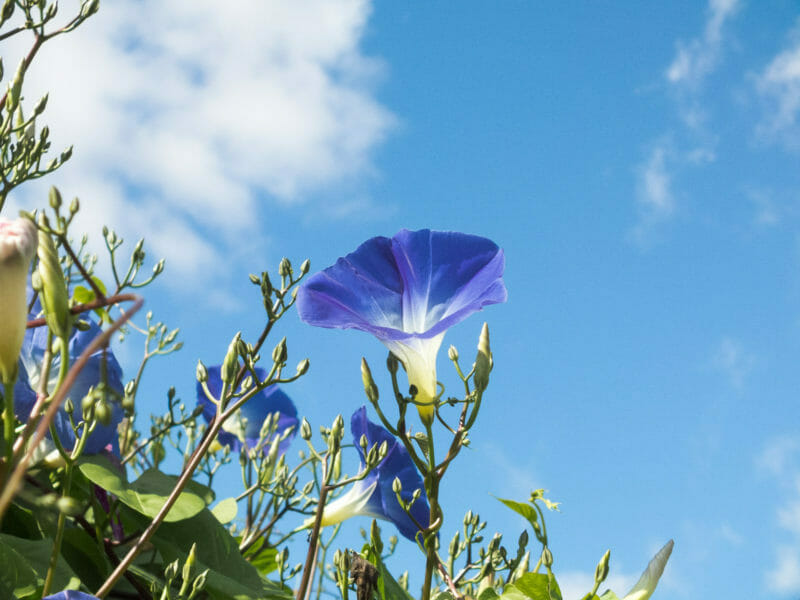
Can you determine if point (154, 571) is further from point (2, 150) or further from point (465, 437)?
point (2, 150)

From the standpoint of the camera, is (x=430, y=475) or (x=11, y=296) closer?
(x=11, y=296)

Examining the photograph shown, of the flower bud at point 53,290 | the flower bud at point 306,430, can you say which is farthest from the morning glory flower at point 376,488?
the flower bud at point 53,290

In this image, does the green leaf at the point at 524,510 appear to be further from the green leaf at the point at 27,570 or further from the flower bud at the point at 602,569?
the green leaf at the point at 27,570

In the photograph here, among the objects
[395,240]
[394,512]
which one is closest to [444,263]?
[395,240]

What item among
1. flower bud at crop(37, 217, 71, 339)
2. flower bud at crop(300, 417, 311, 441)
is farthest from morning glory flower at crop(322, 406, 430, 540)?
flower bud at crop(37, 217, 71, 339)


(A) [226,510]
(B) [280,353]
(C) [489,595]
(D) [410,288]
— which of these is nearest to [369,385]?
(B) [280,353]

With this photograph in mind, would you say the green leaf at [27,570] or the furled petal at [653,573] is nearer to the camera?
the green leaf at [27,570]
